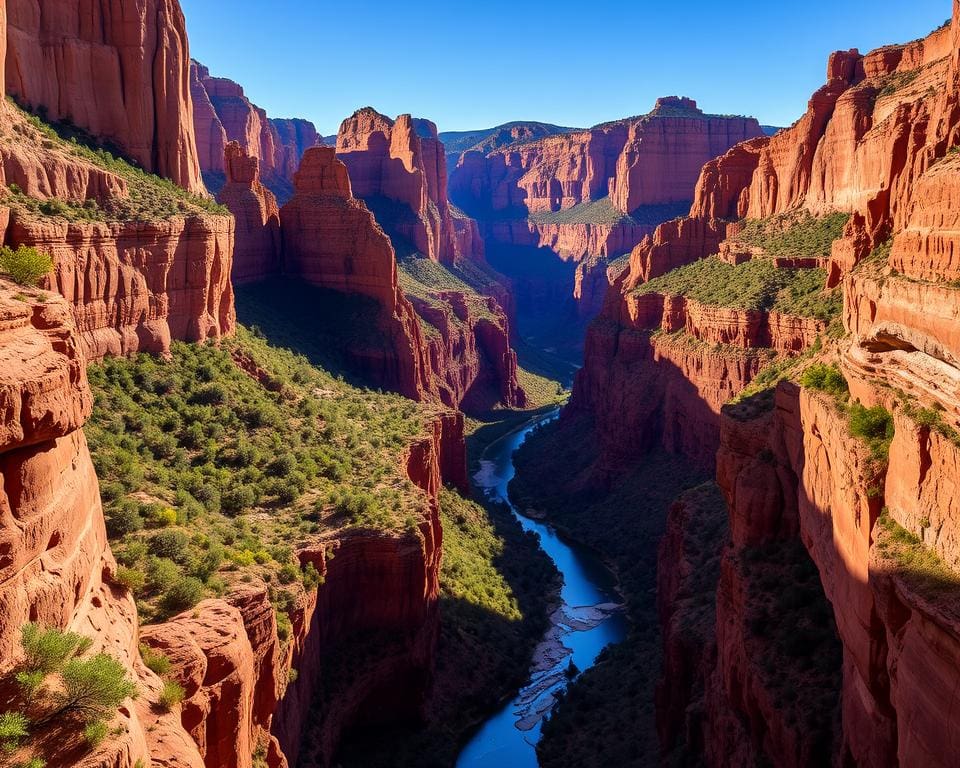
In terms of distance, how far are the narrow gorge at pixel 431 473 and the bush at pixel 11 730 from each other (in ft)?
0.19

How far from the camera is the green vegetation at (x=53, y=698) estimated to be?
609 inches

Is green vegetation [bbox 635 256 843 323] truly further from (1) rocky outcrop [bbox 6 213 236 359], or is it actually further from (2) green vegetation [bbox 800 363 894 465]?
(1) rocky outcrop [bbox 6 213 236 359]

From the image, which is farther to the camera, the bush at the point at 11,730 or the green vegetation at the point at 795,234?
the green vegetation at the point at 795,234

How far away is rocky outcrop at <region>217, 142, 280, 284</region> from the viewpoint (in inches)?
2544

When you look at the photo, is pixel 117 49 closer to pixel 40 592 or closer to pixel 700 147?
pixel 40 592

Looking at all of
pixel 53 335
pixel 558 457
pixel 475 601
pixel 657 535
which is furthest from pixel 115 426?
pixel 558 457

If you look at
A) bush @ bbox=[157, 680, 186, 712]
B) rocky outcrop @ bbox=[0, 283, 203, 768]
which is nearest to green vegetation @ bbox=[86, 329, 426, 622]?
bush @ bbox=[157, 680, 186, 712]

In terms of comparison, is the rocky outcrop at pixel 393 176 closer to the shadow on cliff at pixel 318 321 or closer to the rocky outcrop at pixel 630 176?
the rocky outcrop at pixel 630 176

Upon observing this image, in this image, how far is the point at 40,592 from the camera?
16344 mm

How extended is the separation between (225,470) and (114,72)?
66.2 feet

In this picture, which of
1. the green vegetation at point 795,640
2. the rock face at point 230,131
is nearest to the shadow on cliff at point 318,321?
the green vegetation at point 795,640

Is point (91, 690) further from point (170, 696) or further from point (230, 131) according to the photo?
point (230, 131)

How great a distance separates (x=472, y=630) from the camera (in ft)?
149

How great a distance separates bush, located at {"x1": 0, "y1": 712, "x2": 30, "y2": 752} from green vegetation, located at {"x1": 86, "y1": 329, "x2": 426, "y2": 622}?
7.04 metres
